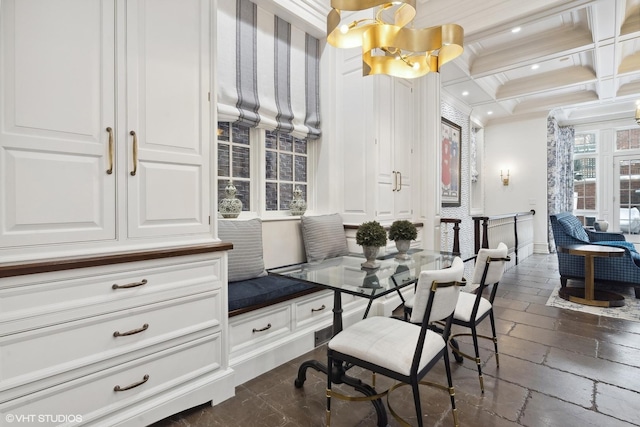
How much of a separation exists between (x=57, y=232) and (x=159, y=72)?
37.6 inches

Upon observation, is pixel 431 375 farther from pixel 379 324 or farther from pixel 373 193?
pixel 373 193

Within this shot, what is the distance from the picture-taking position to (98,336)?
1520 mm

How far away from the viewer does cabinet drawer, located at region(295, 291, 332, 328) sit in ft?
8.39

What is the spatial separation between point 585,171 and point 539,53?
15.9ft

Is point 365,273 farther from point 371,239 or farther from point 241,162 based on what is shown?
point 241,162

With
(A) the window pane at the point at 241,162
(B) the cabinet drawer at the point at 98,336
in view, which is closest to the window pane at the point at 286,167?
(A) the window pane at the point at 241,162

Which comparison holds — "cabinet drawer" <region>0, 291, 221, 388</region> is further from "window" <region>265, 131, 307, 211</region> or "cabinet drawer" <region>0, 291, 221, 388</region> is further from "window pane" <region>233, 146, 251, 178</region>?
"window" <region>265, 131, 307, 211</region>

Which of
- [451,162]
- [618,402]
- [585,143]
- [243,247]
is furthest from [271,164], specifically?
[585,143]

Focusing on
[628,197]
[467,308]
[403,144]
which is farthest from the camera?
[628,197]

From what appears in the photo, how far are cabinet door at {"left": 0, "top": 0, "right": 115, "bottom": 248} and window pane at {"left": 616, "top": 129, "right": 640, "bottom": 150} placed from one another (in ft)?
31.5

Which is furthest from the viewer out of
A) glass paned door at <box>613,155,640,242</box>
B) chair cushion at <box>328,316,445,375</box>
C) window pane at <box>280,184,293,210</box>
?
Result: glass paned door at <box>613,155,640,242</box>

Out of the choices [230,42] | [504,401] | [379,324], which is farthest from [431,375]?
[230,42]

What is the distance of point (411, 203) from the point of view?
4062 mm

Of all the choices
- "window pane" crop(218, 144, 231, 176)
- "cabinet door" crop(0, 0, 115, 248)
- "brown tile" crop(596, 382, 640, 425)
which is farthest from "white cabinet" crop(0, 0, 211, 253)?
"brown tile" crop(596, 382, 640, 425)
